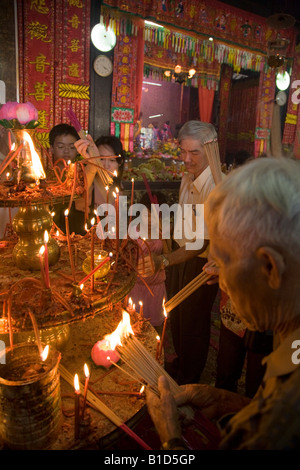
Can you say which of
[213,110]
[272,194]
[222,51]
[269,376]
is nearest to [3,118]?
[272,194]

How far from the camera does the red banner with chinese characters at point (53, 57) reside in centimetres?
569

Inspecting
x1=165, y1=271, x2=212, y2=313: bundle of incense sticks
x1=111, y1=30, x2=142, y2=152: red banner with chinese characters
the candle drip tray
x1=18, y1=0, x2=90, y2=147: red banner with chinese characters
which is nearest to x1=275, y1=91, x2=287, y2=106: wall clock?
x1=111, y1=30, x2=142, y2=152: red banner with chinese characters

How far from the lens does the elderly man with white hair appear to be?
812mm

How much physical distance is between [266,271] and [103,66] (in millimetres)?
6951

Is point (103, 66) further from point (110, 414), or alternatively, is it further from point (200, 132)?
point (110, 414)

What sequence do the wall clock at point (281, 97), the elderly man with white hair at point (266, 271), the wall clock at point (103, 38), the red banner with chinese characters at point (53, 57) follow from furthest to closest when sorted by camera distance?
the wall clock at point (281, 97), the wall clock at point (103, 38), the red banner with chinese characters at point (53, 57), the elderly man with white hair at point (266, 271)

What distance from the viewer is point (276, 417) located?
796 millimetres

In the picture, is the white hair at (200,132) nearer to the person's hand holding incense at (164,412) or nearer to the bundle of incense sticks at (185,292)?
the bundle of incense sticks at (185,292)

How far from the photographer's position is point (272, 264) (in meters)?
0.87

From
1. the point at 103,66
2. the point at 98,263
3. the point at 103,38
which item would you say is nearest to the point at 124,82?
the point at 103,66

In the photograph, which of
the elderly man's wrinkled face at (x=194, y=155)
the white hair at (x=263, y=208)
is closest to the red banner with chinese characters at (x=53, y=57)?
the elderly man's wrinkled face at (x=194, y=155)

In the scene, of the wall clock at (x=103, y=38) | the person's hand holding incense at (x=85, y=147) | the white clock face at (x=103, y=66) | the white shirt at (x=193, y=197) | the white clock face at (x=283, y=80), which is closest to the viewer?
the person's hand holding incense at (x=85, y=147)

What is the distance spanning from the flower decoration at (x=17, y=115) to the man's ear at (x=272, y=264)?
3.74ft
